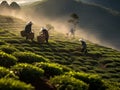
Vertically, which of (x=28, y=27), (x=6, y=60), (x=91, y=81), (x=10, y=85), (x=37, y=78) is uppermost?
(x=28, y=27)

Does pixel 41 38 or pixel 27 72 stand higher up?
pixel 41 38

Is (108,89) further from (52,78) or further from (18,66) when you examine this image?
(18,66)

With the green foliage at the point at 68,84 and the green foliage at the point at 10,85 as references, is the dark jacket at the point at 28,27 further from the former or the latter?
the green foliage at the point at 10,85

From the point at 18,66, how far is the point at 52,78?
7.18 ft

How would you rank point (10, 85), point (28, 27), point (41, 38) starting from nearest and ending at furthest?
1. point (10, 85)
2. point (28, 27)
3. point (41, 38)

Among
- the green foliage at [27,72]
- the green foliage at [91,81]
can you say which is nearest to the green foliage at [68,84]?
the green foliage at [27,72]

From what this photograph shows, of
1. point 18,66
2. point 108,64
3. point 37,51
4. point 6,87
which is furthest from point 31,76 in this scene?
point 108,64

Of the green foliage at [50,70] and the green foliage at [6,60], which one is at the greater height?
the green foliage at [6,60]

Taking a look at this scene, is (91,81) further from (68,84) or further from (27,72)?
(27,72)

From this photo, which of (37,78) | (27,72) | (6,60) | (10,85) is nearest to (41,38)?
(6,60)

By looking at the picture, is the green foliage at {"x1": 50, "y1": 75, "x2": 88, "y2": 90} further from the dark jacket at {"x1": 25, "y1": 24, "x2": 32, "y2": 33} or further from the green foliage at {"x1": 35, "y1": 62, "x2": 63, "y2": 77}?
the dark jacket at {"x1": 25, "y1": 24, "x2": 32, "y2": 33}

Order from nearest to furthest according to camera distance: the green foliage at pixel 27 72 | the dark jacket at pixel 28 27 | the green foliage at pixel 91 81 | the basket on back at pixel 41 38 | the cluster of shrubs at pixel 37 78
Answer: the cluster of shrubs at pixel 37 78 → the green foliage at pixel 27 72 → the green foliage at pixel 91 81 → the dark jacket at pixel 28 27 → the basket on back at pixel 41 38

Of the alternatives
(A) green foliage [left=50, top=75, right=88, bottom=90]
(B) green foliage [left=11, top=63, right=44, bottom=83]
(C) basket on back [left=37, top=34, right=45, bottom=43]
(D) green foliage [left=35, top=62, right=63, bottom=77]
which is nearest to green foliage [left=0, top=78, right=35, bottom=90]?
(A) green foliage [left=50, top=75, right=88, bottom=90]

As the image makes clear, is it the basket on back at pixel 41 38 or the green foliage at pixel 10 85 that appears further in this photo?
the basket on back at pixel 41 38
